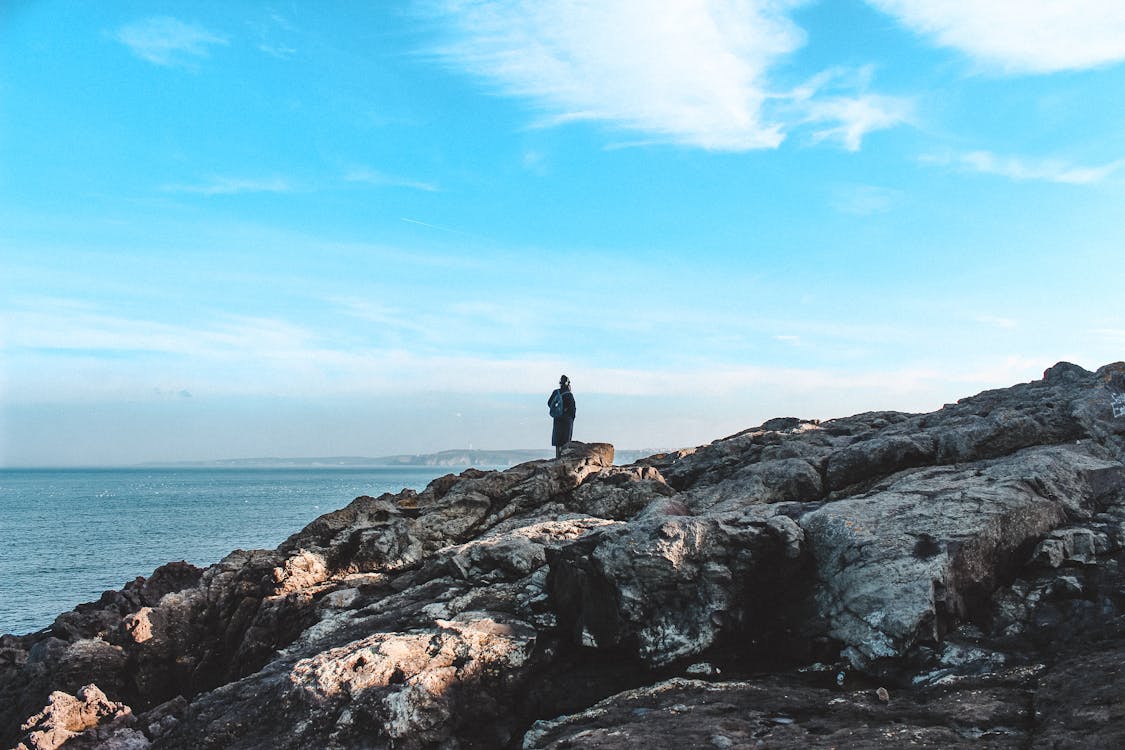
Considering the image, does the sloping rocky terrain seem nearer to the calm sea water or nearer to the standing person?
the standing person

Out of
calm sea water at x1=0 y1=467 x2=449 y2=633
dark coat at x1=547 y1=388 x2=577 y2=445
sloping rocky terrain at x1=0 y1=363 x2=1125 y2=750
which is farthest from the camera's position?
calm sea water at x1=0 y1=467 x2=449 y2=633

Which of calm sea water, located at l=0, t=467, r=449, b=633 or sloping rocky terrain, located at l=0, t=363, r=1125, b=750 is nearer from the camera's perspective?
sloping rocky terrain, located at l=0, t=363, r=1125, b=750

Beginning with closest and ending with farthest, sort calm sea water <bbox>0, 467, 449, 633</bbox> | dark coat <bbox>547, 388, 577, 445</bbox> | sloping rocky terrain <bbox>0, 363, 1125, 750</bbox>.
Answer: sloping rocky terrain <bbox>0, 363, 1125, 750</bbox> → dark coat <bbox>547, 388, 577, 445</bbox> → calm sea water <bbox>0, 467, 449, 633</bbox>

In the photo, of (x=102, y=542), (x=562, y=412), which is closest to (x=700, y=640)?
(x=562, y=412)

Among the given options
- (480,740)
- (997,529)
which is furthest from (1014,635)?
(480,740)

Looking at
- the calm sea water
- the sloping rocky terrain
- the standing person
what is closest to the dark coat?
the standing person

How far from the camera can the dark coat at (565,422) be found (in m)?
32.7

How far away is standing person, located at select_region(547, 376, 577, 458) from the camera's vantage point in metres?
32.7

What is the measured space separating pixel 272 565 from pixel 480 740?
1274 cm

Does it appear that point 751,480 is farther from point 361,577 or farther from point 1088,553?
point 361,577

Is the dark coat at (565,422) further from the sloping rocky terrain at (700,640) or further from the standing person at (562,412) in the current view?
the sloping rocky terrain at (700,640)

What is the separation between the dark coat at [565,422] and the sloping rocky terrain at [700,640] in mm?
12364

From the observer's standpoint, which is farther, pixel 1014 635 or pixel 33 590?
pixel 33 590

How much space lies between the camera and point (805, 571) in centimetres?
1465
